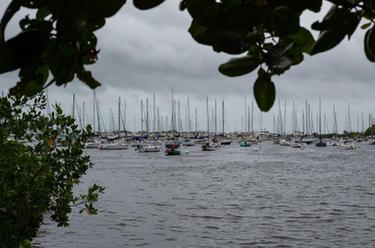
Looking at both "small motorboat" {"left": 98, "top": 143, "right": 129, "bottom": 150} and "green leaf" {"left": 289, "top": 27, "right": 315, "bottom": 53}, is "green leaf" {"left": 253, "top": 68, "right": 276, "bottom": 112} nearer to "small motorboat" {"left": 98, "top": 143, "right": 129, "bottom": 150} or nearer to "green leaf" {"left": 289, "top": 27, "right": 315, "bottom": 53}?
"green leaf" {"left": 289, "top": 27, "right": 315, "bottom": 53}

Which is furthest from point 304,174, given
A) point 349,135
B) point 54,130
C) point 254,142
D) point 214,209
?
point 349,135

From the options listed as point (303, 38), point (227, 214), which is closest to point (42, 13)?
point (303, 38)

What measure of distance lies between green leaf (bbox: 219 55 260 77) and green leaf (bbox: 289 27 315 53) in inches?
6.3

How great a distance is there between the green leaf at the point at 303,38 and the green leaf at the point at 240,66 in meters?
0.16

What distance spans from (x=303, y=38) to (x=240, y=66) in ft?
0.78

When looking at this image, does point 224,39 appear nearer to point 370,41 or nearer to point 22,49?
point 370,41

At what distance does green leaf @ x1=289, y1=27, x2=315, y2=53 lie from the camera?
1.66 meters

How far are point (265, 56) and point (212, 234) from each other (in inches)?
897

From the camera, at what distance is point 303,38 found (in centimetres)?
167

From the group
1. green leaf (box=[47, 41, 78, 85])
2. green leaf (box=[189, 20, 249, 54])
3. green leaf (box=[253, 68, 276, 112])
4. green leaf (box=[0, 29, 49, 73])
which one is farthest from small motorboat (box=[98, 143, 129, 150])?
green leaf (box=[0, 29, 49, 73])

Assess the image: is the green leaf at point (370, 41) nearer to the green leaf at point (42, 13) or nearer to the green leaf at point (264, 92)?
the green leaf at point (264, 92)

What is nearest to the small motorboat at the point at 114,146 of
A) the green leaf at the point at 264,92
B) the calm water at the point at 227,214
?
the calm water at the point at 227,214

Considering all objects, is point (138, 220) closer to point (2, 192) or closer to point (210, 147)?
point (2, 192)

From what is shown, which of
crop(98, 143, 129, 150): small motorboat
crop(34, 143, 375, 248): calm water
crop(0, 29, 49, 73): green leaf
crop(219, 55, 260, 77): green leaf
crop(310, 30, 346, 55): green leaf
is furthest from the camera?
crop(98, 143, 129, 150): small motorboat
